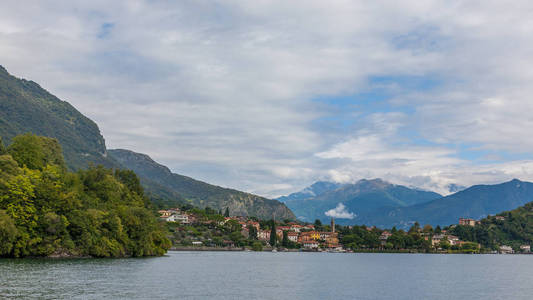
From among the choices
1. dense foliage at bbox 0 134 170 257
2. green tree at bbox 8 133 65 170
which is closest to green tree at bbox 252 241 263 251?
dense foliage at bbox 0 134 170 257

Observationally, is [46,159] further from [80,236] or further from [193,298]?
[193,298]

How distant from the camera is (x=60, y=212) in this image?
76.4 metres

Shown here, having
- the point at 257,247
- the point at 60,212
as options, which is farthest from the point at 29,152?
the point at 257,247

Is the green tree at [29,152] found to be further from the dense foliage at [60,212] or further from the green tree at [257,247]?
the green tree at [257,247]

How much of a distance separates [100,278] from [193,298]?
44.2 ft

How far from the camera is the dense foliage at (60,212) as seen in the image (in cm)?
6944

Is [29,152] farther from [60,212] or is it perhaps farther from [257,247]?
[257,247]

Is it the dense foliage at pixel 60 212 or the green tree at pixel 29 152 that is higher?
the green tree at pixel 29 152

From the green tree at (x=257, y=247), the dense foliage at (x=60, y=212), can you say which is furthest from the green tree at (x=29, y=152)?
the green tree at (x=257, y=247)

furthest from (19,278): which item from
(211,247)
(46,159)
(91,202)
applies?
(211,247)

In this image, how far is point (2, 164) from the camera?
74.6 metres

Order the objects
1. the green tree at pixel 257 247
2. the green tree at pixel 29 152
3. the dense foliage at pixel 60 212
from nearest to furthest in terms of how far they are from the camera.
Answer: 1. the dense foliage at pixel 60 212
2. the green tree at pixel 29 152
3. the green tree at pixel 257 247

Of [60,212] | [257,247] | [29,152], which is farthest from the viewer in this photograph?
[257,247]

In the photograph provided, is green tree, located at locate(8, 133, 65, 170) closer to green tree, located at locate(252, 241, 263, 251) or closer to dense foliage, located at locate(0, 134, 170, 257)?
dense foliage, located at locate(0, 134, 170, 257)
